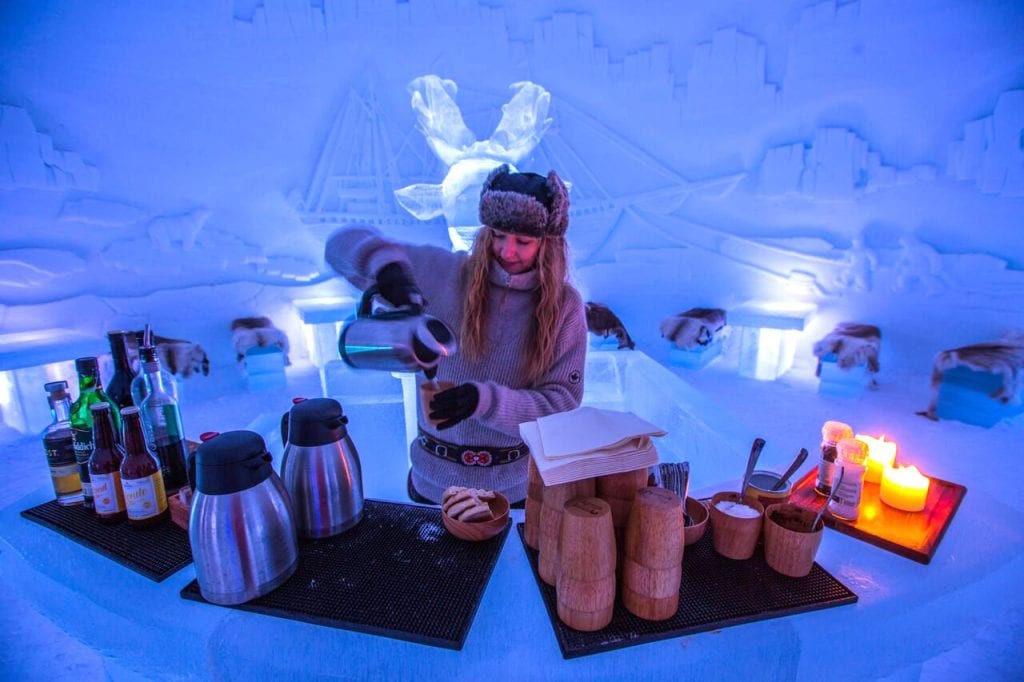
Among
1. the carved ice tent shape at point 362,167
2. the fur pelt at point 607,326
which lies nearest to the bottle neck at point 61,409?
the carved ice tent shape at point 362,167

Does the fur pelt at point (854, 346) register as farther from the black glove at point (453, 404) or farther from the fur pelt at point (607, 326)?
the black glove at point (453, 404)

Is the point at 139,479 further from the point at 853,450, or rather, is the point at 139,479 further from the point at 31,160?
the point at 31,160

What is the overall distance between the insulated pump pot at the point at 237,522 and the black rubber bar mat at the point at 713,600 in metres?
0.45

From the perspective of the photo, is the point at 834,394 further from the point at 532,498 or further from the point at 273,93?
the point at 273,93

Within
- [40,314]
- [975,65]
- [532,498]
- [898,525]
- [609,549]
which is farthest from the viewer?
[40,314]

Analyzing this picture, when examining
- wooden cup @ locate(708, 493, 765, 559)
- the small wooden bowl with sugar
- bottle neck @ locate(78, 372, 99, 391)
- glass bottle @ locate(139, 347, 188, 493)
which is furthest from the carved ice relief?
wooden cup @ locate(708, 493, 765, 559)

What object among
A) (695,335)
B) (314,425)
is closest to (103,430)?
(314,425)

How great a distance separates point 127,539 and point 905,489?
1681 mm

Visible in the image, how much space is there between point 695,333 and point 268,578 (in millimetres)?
3605

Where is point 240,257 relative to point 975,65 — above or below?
below

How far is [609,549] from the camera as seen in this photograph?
2.23ft

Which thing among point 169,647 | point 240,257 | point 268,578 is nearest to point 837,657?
point 268,578

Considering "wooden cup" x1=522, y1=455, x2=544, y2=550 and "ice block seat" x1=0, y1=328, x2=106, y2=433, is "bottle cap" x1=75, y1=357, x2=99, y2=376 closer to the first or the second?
"wooden cup" x1=522, y1=455, x2=544, y2=550

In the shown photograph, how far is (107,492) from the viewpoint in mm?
982
